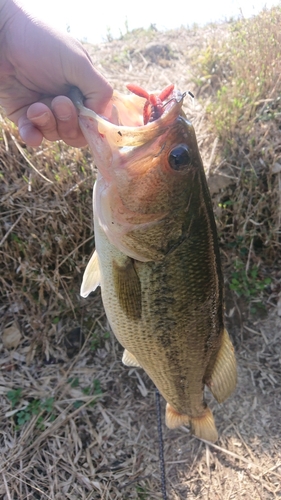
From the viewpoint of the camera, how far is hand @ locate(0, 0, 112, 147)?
1.56 metres

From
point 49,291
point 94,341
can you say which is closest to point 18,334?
point 49,291

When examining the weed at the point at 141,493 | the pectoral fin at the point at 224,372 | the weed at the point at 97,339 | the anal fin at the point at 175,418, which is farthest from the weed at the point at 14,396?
the pectoral fin at the point at 224,372

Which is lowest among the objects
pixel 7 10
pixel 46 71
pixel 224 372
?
pixel 224 372

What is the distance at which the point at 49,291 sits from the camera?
302 cm

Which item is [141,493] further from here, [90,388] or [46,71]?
[46,71]

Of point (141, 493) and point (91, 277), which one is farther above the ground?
point (91, 277)

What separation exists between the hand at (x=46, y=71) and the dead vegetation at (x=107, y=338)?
3.74 feet

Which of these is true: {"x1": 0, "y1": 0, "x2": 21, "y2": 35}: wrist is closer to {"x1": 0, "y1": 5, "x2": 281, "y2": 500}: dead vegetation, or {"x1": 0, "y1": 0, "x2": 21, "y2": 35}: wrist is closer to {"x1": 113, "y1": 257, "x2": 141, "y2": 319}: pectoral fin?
{"x1": 113, "y1": 257, "x2": 141, "y2": 319}: pectoral fin

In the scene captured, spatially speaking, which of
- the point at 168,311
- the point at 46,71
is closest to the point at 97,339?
the point at 168,311

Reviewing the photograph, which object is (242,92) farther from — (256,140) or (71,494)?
(71,494)

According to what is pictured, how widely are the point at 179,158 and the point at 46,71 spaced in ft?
2.43

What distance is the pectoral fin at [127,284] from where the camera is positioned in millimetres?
1596

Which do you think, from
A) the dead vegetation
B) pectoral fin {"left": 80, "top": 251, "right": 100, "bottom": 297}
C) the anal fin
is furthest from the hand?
the anal fin

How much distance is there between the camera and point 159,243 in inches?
60.5
